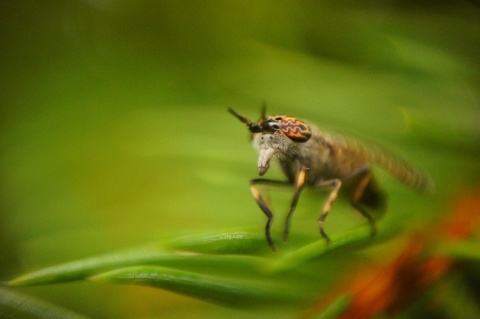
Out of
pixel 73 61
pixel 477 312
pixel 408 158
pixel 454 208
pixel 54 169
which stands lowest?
pixel 477 312

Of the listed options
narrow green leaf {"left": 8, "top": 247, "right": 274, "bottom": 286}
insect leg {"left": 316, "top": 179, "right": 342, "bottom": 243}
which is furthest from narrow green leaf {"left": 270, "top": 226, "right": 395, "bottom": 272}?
insect leg {"left": 316, "top": 179, "right": 342, "bottom": 243}

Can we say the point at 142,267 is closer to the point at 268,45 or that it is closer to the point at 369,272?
the point at 369,272

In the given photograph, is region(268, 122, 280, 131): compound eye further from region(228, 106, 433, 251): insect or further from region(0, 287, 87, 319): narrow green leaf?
region(0, 287, 87, 319): narrow green leaf

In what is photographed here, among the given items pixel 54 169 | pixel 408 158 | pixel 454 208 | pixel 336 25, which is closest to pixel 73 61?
pixel 54 169

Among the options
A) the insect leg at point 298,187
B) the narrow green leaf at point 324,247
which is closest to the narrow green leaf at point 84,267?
the narrow green leaf at point 324,247

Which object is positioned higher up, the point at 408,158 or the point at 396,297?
the point at 408,158

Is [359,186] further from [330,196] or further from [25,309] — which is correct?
[25,309]
